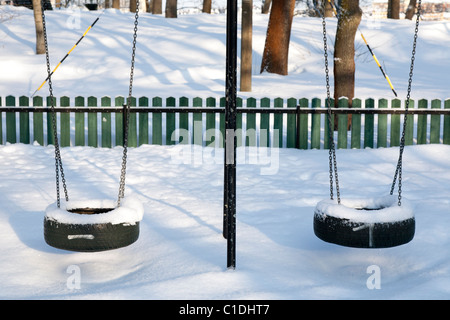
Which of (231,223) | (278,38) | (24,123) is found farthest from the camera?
(278,38)

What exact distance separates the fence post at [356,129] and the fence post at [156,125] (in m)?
3.25

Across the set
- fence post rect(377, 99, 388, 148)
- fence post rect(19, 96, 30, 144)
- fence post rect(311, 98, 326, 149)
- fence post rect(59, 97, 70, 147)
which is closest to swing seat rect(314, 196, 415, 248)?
fence post rect(311, 98, 326, 149)

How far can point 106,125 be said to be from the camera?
10.9 metres

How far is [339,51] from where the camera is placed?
11.6 meters

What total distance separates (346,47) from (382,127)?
1724 mm

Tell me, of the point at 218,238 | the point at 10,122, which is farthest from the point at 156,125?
the point at 218,238

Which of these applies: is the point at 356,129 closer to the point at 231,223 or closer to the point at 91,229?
the point at 231,223

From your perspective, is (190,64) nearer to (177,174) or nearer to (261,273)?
(177,174)

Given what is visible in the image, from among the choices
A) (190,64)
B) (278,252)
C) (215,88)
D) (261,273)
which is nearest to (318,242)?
(278,252)

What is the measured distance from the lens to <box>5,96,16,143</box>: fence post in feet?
36.3

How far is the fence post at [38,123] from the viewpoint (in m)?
11.0

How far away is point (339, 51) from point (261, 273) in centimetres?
744

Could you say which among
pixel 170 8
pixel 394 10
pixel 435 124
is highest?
pixel 394 10
